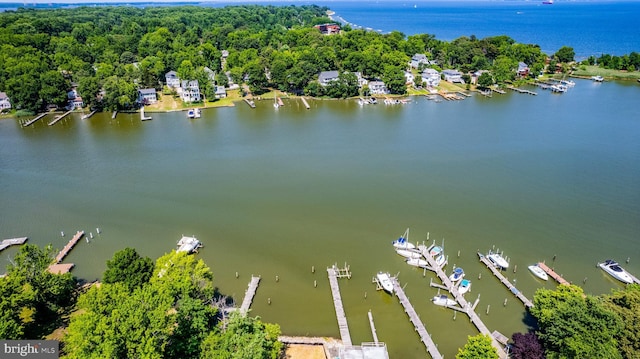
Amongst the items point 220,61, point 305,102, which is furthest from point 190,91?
point 220,61

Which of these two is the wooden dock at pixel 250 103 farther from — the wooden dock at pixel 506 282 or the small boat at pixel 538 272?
the small boat at pixel 538 272

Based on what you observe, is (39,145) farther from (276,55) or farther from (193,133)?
(276,55)

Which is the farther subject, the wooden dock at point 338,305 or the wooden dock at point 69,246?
the wooden dock at point 69,246

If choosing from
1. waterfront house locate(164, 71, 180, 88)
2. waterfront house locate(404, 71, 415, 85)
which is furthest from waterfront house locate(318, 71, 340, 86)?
waterfront house locate(164, 71, 180, 88)

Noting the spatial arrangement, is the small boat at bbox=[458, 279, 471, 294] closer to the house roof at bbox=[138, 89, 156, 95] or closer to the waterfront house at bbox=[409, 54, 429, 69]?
the house roof at bbox=[138, 89, 156, 95]

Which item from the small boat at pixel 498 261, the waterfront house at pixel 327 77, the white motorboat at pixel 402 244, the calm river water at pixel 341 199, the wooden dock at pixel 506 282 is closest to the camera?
the wooden dock at pixel 506 282

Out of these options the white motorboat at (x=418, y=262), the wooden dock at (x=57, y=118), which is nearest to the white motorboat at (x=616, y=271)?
the white motorboat at (x=418, y=262)
